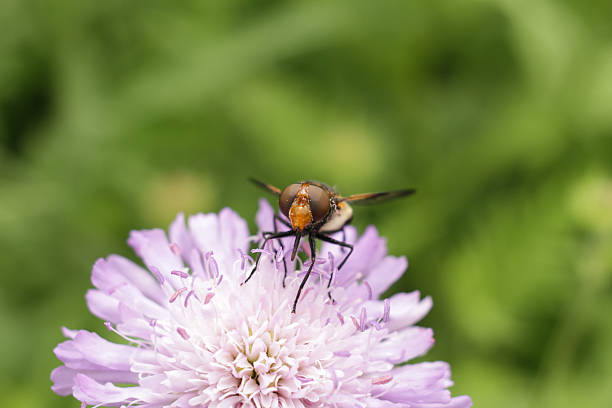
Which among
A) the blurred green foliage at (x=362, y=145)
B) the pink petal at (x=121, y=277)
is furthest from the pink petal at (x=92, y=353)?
the blurred green foliage at (x=362, y=145)

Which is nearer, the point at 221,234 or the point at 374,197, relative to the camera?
the point at 374,197

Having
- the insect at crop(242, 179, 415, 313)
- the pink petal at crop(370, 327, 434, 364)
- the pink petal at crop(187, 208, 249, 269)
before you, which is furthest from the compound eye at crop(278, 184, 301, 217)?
the pink petal at crop(370, 327, 434, 364)

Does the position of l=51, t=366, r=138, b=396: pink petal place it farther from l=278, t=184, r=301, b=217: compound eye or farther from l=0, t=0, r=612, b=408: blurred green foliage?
l=0, t=0, r=612, b=408: blurred green foliage

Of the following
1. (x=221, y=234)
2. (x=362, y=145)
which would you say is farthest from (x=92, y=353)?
(x=362, y=145)

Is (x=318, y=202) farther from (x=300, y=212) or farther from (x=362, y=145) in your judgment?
(x=362, y=145)

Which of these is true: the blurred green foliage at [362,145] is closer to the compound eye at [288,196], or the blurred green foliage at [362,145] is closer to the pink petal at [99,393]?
the pink petal at [99,393]

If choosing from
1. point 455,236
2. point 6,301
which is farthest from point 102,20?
point 455,236
